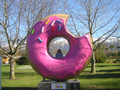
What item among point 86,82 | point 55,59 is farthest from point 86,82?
point 55,59

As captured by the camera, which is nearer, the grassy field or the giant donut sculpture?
the giant donut sculpture

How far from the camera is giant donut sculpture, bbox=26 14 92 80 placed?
5.03m

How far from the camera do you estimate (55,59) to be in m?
5.22

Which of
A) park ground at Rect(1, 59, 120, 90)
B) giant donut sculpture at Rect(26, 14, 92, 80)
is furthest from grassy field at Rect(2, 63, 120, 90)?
giant donut sculpture at Rect(26, 14, 92, 80)

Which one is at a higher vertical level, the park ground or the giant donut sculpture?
the giant donut sculpture

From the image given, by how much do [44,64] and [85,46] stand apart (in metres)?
1.63

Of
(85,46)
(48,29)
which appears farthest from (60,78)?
(48,29)

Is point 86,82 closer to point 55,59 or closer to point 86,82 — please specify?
point 86,82

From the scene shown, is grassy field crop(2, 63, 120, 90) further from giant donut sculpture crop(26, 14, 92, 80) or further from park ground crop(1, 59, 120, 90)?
giant donut sculpture crop(26, 14, 92, 80)

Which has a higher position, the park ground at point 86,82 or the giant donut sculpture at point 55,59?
the giant donut sculpture at point 55,59

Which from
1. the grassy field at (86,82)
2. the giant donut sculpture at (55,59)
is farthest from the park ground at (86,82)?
the giant donut sculpture at (55,59)

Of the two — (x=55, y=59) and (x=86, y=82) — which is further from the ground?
(x=55, y=59)

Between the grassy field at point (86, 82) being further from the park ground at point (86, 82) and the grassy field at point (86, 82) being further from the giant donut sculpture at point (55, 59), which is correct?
the giant donut sculpture at point (55, 59)

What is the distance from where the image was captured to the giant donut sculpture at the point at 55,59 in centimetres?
503
